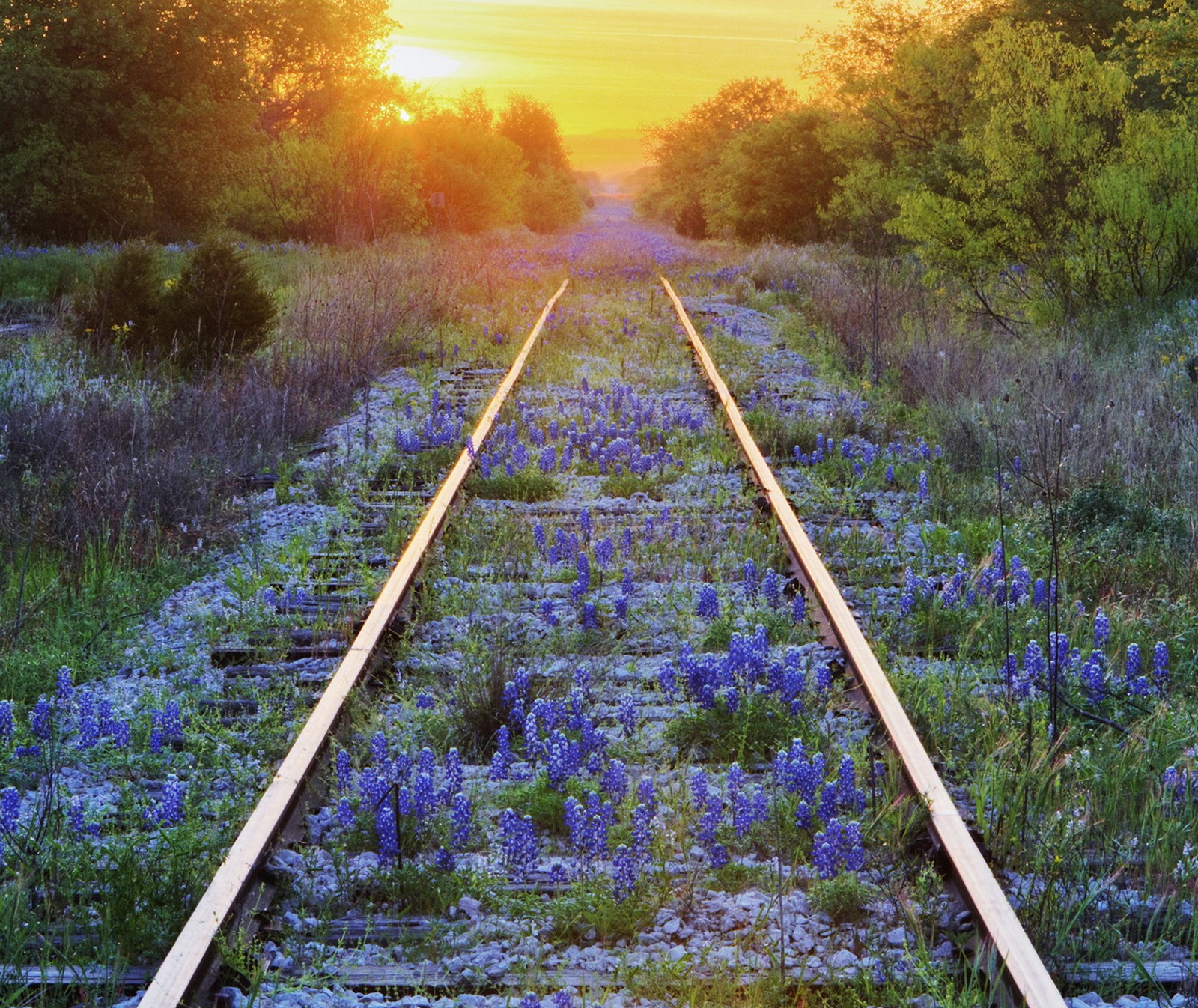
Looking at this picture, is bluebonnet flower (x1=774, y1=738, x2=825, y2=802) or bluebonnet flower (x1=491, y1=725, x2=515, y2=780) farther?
bluebonnet flower (x1=491, y1=725, x2=515, y2=780)

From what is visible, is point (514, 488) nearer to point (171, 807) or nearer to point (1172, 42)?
point (171, 807)

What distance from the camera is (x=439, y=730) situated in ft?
12.8

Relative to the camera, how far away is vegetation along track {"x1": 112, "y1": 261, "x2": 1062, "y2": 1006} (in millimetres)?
2750

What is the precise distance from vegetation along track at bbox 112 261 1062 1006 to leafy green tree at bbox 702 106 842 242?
91.7ft

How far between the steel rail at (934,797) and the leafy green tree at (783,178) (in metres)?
27.9

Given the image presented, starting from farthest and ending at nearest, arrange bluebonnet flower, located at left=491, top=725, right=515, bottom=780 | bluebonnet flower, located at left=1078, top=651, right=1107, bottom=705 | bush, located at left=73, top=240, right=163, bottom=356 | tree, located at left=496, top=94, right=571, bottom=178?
tree, located at left=496, top=94, right=571, bottom=178 < bush, located at left=73, top=240, right=163, bottom=356 < bluebonnet flower, located at left=1078, top=651, right=1107, bottom=705 < bluebonnet flower, located at left=491, top=725, right=515, bottom=780

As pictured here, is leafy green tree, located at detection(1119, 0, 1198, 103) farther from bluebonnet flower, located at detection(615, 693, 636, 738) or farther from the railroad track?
bluebonnet flower, located at detection(615, 693, 636, 738)

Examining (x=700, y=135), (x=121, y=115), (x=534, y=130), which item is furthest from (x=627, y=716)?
(x=534, y=130)

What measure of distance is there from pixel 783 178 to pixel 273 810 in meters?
32.2

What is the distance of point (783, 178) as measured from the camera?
3312cm

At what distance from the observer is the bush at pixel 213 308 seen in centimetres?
1029

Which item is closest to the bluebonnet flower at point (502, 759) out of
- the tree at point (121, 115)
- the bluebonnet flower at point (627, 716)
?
the bluebonnet flower at point (627, 716)

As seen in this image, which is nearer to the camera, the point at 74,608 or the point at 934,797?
the point at 934,797

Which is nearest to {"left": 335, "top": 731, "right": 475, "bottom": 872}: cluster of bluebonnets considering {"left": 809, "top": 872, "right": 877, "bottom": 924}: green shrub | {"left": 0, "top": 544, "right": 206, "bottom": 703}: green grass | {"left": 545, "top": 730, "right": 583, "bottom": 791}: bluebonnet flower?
{"left": 545, "top": 730, "right": 583, "bottom": 791}: bluebonnet flower
